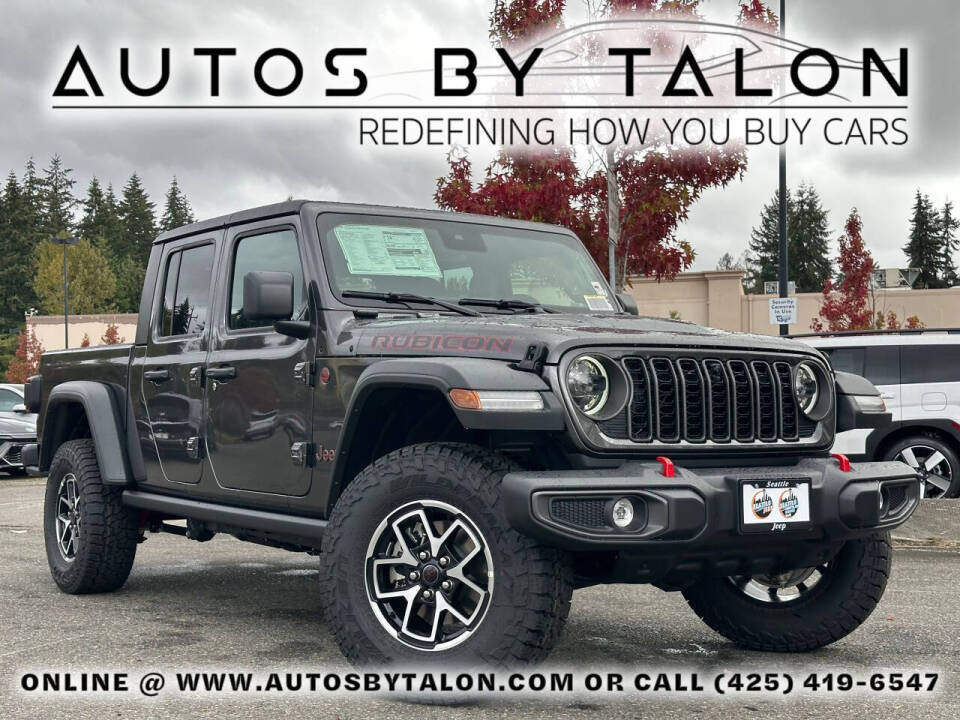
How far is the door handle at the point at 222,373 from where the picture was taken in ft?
18.9

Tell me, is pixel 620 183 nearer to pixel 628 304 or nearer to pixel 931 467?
pixel 931 467

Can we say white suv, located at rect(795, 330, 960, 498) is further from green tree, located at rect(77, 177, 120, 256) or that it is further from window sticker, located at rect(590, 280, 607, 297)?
green tree, located at rect(77, 177, 120, 256)

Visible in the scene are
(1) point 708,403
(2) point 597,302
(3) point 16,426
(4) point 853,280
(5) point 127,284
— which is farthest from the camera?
(5) point 127,284

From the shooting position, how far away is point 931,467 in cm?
1203

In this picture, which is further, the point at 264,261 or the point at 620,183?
the point at 620,183

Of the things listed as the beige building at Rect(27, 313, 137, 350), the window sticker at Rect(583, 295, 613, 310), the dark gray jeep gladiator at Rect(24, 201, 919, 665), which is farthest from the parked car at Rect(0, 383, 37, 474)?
the beige building at Rect(27, 313, 137, 350)

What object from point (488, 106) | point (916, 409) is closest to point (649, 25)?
point (488, 106)

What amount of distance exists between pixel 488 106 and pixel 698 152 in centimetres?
237

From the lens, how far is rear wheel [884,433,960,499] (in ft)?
39.3

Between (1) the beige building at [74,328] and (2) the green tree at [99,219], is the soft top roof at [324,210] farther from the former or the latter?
(2) the green tree at [99,219]

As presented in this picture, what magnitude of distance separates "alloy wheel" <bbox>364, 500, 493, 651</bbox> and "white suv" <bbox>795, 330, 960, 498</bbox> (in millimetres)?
8222

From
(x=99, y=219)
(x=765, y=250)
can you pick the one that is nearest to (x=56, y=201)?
(x=99, y=219)

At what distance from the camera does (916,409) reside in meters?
12.2

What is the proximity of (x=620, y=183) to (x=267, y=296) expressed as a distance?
28.7 feet
